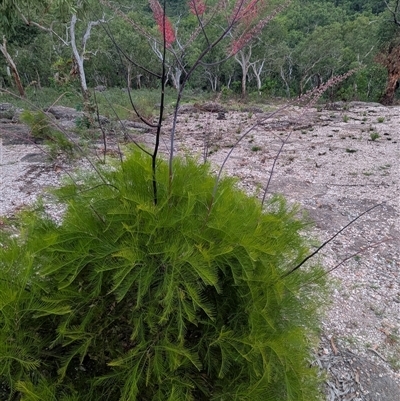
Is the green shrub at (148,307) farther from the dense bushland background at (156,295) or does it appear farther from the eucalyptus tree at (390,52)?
the eucalyptus tree at (390,52)

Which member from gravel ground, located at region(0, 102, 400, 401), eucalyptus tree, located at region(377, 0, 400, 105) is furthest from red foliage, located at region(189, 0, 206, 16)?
eucalyptus tree, located at region(377, 0, 400, 105)

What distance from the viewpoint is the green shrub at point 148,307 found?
103cm

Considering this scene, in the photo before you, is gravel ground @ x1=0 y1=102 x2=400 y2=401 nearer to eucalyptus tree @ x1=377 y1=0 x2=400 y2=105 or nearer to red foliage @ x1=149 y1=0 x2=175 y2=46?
red foliage @ x1=149 y1=0 x2=175 y2=46

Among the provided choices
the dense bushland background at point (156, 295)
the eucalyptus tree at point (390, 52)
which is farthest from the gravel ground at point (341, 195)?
the eucalyptus tree at point (390, 52)

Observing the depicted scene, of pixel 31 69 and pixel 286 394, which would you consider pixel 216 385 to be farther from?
pixel 31 69

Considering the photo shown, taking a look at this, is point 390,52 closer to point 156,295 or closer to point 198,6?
point 198,6

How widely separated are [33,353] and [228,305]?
26.1 inches

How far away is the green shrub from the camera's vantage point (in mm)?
1032

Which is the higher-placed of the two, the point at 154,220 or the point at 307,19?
the point at 307,19

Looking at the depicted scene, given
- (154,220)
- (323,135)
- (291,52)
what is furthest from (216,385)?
(291,52)

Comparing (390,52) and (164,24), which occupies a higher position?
(164,24)

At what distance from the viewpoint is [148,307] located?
1064mm

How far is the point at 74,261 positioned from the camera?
3.59ft

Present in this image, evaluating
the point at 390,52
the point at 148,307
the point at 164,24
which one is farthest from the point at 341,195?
the point at 390,52
